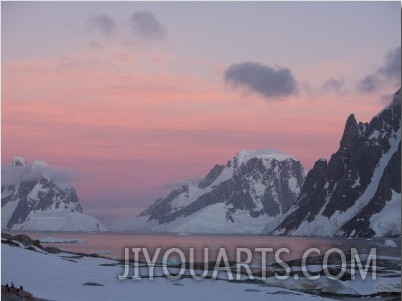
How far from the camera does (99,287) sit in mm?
48312

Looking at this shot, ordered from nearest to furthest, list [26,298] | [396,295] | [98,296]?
[26,298] → [98,296] → [396,295]

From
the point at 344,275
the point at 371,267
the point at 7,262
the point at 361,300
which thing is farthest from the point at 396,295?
the point at 7,262

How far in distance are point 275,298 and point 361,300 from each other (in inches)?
375

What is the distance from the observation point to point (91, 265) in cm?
6381

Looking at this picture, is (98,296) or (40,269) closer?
(98,296)

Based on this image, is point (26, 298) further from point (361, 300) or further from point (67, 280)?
point (361, 300)

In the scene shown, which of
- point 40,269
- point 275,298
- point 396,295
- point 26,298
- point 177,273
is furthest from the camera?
point 177,273

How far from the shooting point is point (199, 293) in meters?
49.6

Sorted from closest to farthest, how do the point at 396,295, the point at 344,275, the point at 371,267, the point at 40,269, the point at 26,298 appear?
the point at 26,298 < the point at 40,269 < the point at 396,295 < the point at 344,275 < the point at 371,267

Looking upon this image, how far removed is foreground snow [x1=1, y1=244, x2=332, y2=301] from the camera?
4559 cm

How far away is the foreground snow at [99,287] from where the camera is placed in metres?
45.6

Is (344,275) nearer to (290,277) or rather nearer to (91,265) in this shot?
(290,277)

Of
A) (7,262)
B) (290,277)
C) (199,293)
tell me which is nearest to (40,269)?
(7,262)

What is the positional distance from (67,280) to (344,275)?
30.4 metres
